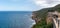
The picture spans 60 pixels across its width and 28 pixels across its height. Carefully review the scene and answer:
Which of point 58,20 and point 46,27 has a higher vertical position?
point 58,20

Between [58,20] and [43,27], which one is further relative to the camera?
[43,27]

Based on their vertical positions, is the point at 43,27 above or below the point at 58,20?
below

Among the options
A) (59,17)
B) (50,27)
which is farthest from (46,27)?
(59,17)

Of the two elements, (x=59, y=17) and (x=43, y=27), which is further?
(x=43, y=27)

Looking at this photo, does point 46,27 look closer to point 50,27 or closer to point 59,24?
point 50,27

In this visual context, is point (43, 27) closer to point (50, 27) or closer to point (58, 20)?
point (50, 27)

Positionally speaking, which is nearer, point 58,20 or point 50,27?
point 58,20

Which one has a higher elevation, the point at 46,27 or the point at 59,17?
the point at 59,17

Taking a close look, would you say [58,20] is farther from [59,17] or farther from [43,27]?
[43,27]
